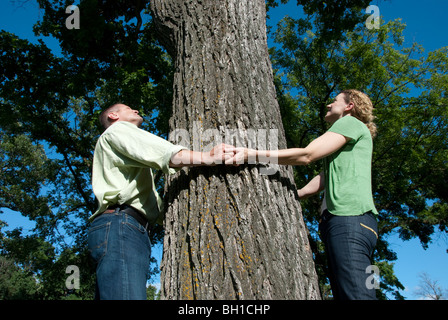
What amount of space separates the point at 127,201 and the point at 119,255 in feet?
1.17

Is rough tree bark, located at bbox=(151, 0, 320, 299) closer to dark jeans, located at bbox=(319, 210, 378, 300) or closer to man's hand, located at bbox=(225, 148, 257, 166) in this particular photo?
man's hand, located at bbox=(225, 148, 257, 166)

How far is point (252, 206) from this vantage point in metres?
1.89

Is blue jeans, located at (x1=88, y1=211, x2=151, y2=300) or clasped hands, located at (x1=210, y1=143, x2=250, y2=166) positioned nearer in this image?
blue jeans, located at (x1=88, y1=211, x2=151, y2=300)

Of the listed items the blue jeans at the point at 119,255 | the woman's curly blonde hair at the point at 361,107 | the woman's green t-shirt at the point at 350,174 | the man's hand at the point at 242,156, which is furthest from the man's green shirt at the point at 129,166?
the woman's curly blonde hair at the point at 361,107

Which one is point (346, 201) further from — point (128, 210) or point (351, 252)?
point (128, 210)

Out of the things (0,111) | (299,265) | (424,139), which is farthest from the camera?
(424,139)

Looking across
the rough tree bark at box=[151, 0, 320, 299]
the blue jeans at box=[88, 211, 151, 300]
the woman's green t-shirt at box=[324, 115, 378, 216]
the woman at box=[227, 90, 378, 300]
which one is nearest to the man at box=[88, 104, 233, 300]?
the blue jeans at box=[88, 211, 151, 300]

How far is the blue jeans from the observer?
1696 millimetres

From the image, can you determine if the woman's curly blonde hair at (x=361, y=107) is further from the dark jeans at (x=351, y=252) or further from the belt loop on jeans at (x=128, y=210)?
the belt loop on jeans at (x=128, y=210)

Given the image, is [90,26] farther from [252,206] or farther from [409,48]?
[409,48]

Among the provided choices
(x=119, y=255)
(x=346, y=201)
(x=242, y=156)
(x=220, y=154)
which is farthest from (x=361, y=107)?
(x=119, y=255)

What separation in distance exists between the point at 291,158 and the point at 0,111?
8.34 meters
